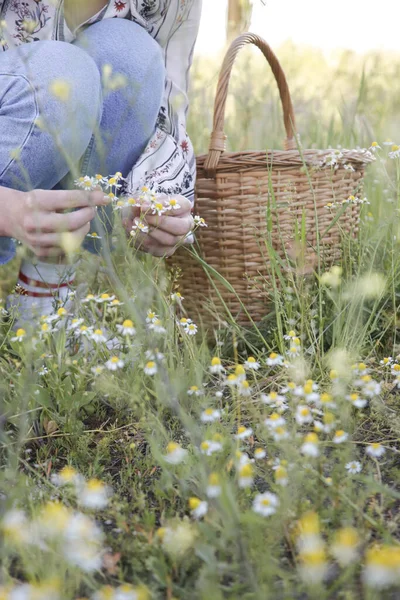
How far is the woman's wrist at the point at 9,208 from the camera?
1197mm

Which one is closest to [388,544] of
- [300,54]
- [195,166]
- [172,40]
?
→ [195,166]

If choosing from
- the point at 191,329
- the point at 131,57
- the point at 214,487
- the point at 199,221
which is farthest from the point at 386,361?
the point at 131,57

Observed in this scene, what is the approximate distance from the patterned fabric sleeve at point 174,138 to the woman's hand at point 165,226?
6 cm

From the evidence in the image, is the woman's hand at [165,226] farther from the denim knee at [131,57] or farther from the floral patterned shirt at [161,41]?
the denim knee at [131,57]

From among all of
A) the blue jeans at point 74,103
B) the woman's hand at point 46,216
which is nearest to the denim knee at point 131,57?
the blue jeans at point 74,103

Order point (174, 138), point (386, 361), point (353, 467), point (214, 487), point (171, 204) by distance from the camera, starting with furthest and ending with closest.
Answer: point (174, 138), point (171, 204), point (386, 361), point (353, 467), point (214, 487)

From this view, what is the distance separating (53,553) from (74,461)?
352 mm

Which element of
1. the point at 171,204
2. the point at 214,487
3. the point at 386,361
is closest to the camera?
the point at 214,487

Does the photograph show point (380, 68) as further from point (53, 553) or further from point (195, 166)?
point (53, 553)

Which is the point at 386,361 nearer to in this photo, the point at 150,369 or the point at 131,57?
the point at 150,369

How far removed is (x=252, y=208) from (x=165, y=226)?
10.2 inches

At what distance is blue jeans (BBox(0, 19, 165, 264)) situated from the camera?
4.19ft

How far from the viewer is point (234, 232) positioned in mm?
1516

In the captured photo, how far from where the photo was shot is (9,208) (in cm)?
120
